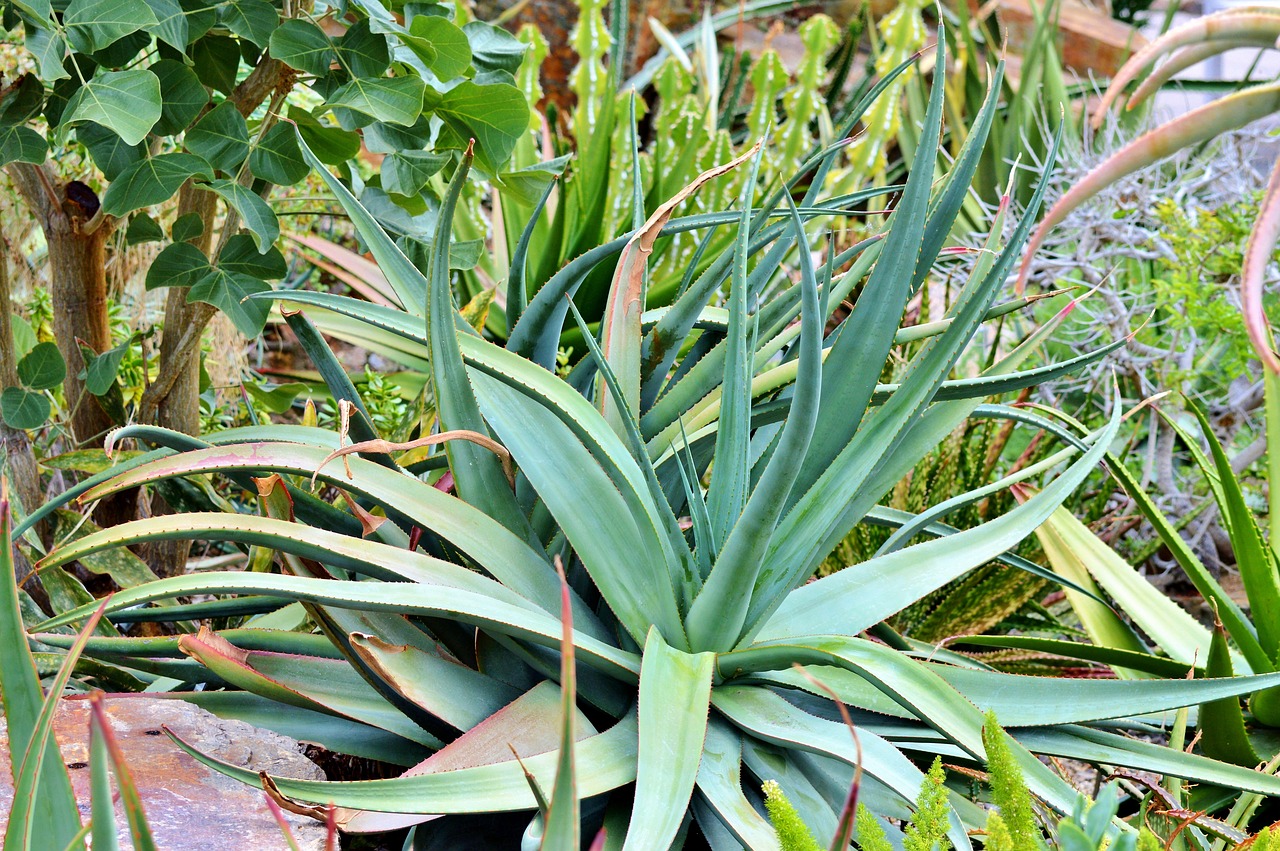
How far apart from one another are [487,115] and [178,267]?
0.40m

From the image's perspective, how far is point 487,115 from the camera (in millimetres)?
1197

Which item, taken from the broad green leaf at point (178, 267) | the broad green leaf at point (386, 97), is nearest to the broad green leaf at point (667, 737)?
the broad green leaf at point (386, 97)

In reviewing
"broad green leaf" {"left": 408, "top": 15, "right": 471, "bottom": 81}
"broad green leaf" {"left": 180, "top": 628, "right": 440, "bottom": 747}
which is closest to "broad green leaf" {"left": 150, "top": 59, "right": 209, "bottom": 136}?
"broad green leaf" {"left": 408, "top": 15, "right": 471, "bottom": 81}

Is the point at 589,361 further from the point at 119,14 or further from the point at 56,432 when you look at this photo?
the point at 56,432

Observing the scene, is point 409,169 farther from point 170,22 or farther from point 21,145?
point 21,145

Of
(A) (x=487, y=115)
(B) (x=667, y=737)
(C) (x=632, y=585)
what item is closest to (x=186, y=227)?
(A) (x=487, y=115)

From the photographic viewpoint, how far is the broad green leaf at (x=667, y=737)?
2.47 ft

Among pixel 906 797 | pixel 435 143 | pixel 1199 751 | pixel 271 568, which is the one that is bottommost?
pixel 1199 751

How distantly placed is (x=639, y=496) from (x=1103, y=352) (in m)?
0.50

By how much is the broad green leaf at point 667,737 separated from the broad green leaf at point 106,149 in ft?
2.51

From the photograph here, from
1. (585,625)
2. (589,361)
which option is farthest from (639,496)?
(589,361)

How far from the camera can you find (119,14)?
96cm

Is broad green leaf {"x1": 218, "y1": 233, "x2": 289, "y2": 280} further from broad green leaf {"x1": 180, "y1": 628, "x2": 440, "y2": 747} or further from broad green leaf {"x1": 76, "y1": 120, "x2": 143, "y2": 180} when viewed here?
broad green leaf {"x1": 180, "y1": 628, "x2": 440, "y2": 747}

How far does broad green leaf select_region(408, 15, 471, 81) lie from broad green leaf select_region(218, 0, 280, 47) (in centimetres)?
15
